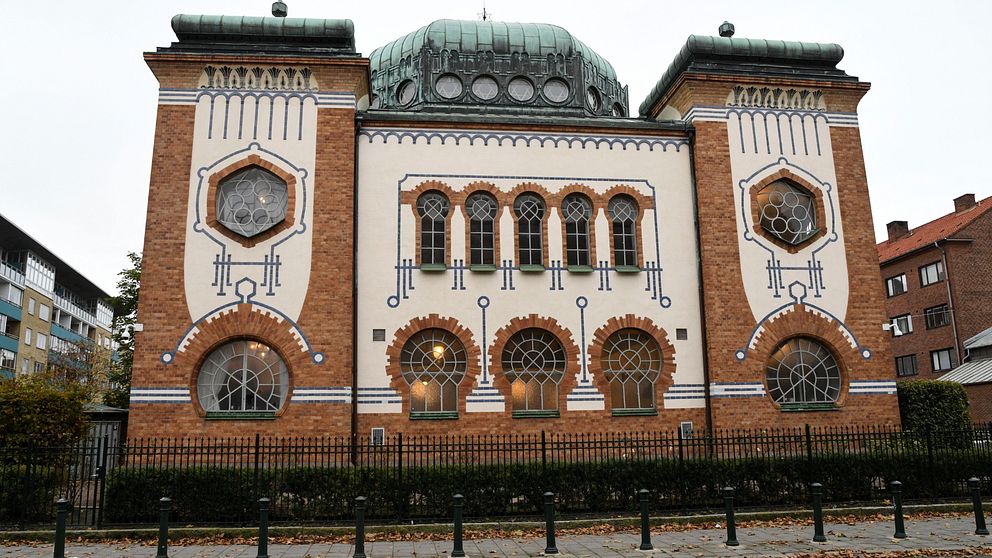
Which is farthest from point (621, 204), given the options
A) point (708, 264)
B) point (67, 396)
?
point (67, 396)

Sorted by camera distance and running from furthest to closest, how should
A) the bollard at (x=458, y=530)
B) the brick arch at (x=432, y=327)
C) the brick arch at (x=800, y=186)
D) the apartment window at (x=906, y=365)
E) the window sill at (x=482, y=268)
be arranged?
1. the apartment window at (x=906, y=365)
2. the brick arch at (x=800, y=186)
3. the window sill at (x=482, y=268)
4. the brick arch at (x=432, y=327)
5. the bollard at (x=458, y=530)

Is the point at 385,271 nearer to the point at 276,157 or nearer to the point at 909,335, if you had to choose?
the point at 276,157

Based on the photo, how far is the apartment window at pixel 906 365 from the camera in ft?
141

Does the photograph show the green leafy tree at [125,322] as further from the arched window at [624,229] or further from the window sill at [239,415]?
the arched window at [624,229]

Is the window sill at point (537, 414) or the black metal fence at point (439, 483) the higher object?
the window sill at point (537, 414)

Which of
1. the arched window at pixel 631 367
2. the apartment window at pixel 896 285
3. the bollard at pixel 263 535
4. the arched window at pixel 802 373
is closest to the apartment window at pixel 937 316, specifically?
the apartment window at pixel 896 285

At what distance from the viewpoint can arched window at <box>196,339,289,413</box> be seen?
53.1ft

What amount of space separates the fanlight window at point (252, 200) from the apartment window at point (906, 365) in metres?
39.0

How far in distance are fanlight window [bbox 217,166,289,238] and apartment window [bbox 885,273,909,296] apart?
127 feet

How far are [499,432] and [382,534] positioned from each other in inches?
210

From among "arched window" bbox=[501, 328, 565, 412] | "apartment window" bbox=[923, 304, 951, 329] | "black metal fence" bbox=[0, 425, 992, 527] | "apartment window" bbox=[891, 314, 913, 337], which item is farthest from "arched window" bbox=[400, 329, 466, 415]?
"apartment window" bbox=[891, 314, 913, 337]

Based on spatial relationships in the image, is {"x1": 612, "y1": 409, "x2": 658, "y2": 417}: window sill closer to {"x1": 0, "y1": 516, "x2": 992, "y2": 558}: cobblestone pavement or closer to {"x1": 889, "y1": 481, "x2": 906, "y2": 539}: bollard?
{"x1": 0, "y1": 516, "x2": 992, "y2": 558}: cobblestone pavement

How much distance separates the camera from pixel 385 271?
680 inches

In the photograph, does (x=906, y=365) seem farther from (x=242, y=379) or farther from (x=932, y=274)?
(x=242, y=379)
